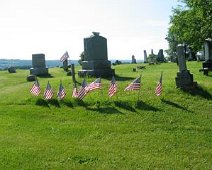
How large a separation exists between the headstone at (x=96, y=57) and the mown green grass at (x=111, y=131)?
5746mm

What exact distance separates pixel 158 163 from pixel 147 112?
489 centimetres

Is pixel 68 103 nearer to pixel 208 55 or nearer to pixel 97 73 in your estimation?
pixel 97 73

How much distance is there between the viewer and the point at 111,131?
1411 cm

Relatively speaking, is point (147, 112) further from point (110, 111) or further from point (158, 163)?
point (158, 163)

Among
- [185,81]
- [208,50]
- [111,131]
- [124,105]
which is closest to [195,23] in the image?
[208,50]

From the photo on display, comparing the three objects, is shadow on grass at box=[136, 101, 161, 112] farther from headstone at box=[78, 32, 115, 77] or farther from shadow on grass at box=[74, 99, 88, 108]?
headstone at box=[78, 32, 115, 77]

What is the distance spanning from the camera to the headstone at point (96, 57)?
2509cm

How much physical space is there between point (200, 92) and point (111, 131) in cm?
573

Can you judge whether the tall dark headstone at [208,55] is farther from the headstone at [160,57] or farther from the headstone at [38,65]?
the headstone at [160,57]

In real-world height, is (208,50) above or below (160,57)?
above

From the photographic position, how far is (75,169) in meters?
10.9

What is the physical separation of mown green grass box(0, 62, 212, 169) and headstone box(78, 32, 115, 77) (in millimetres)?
5746

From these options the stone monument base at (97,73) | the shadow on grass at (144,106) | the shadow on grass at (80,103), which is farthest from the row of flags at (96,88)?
the stone monument base at (97,73)

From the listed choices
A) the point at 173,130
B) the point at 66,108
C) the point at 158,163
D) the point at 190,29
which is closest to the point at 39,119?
the point at 66,108
